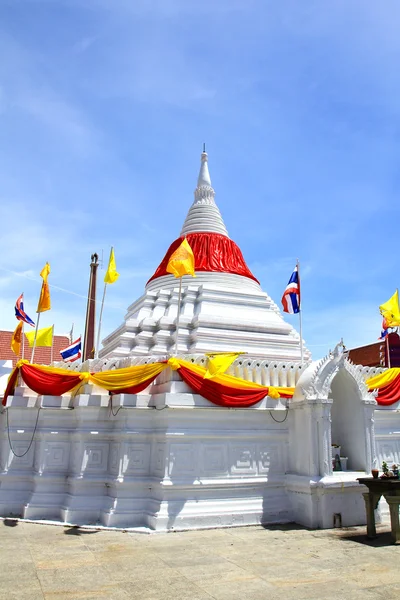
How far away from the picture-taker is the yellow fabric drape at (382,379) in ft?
59.8

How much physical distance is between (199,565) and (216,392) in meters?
5.97

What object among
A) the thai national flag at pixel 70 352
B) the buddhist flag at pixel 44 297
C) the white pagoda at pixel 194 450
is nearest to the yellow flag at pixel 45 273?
the buddhist flag at pixel 44 297

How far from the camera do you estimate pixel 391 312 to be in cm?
2178

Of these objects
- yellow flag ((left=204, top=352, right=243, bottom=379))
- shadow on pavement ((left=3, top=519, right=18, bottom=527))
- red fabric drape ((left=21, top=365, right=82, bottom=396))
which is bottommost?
shadow on pavement ((left=3, top=519, right=18, bottom=527))

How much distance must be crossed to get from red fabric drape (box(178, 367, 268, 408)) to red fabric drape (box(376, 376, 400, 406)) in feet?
17.8

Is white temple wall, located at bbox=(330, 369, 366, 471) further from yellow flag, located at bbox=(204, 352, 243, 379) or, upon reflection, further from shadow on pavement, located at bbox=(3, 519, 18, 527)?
shadow on pavement, located at bbox=(3, 519, 18, 527)

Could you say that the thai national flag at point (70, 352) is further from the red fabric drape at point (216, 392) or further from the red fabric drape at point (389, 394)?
the red fabric drape at point (389, 394)

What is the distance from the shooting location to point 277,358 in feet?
73.7

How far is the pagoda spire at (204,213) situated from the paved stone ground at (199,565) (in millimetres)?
19532

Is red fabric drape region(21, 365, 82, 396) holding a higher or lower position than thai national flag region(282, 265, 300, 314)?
lower

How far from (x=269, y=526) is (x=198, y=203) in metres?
21.5

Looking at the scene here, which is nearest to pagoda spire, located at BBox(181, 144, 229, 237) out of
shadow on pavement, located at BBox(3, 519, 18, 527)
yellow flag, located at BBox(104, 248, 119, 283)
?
yellow flag, located at BBox(104, 248, 119, 283)

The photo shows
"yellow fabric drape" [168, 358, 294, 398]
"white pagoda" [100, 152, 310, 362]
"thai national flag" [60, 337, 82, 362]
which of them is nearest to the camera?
"yellow fabric drape" [168, 358, 294, 398]

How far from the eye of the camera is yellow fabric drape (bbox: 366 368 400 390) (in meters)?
18.2
